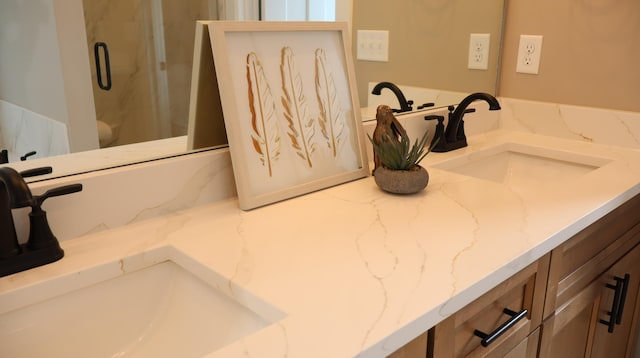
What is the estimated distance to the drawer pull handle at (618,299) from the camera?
4.71ft

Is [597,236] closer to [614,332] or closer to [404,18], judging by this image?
[614,332]

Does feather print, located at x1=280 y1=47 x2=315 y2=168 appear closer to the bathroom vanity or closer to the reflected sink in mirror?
the bathroom vanity

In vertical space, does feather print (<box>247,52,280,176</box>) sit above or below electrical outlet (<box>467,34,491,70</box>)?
below

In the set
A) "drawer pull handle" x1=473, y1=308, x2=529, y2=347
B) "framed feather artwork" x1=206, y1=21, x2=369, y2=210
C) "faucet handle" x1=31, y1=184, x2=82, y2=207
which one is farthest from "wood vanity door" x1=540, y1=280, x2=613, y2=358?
"faucet handle" x1=31, y1=184, x2=82, y2=207

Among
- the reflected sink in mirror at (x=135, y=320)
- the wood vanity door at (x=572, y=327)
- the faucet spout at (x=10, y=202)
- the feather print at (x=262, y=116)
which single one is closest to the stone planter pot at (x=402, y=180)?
the feather print at (x=262, y=116)

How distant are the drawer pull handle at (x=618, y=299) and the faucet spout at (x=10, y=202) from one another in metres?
1.39

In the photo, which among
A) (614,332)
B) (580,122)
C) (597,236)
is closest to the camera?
(597,236)

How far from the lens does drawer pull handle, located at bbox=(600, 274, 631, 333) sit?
4.71 ft

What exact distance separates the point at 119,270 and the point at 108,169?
21cm

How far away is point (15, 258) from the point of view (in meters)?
0.84

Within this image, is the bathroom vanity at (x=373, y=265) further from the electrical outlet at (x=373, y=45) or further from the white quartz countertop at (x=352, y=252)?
the electrical outlet at (x=373, y=45)

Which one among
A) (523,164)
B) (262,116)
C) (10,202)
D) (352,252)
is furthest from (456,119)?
(10,202)

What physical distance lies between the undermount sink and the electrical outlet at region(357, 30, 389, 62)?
0.39m

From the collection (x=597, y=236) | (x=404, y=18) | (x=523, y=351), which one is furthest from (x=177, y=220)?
(x=404, y=18)
